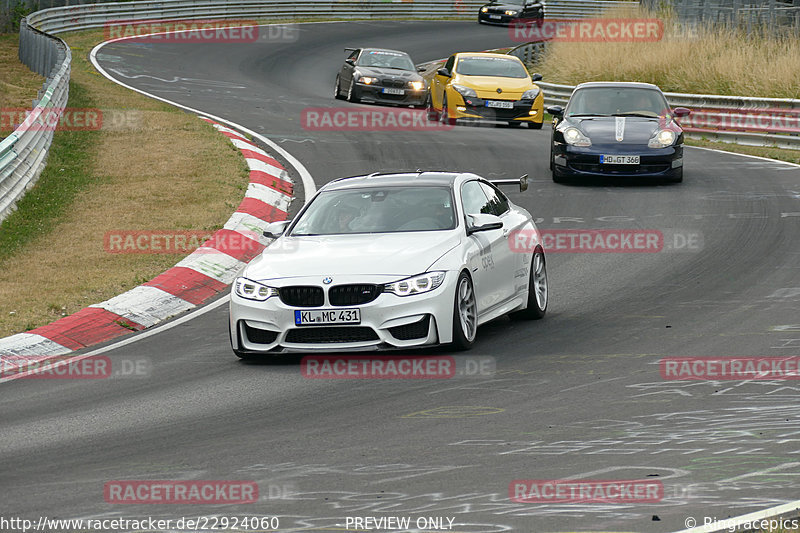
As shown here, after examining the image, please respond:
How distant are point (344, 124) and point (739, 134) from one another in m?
7.81

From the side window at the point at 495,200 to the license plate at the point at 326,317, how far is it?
7.97 ft

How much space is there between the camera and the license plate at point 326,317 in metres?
9.84

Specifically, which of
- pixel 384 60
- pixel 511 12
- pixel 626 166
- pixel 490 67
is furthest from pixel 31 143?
pixel 511 12

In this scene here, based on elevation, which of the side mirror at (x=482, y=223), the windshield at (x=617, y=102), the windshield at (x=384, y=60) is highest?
the side mirror at (x=482, y=223)

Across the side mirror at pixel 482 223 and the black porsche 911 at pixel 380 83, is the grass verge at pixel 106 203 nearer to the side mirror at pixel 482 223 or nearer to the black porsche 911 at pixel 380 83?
the side mirror at pixel 482 223

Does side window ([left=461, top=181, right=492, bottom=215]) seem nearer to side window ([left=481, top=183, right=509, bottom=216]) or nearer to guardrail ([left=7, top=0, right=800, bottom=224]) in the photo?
side window ([left=481, top=183, right=509, bottom=216])

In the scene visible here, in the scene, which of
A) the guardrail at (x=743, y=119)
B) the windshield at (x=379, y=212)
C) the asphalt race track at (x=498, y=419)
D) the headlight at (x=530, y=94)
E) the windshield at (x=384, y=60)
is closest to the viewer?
the asphalt race track at (x=498, y=419)

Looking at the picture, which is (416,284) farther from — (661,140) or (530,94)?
(530,94)

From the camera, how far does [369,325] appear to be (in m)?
9.83

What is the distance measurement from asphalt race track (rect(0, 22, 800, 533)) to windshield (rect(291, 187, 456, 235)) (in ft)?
3.54

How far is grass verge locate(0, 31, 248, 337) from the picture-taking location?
1315 centimetres

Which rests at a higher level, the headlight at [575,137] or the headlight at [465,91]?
the headlight at [575,137]

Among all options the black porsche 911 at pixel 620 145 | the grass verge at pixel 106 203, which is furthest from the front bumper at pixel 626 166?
the grass verge at pixel 106 203

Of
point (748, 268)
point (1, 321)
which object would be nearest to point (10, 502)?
point (1, 321)
